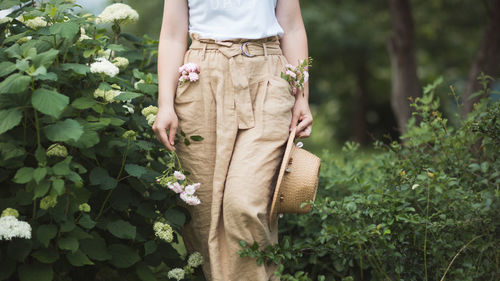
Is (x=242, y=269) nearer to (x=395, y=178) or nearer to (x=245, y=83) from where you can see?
(x=245, y=83)

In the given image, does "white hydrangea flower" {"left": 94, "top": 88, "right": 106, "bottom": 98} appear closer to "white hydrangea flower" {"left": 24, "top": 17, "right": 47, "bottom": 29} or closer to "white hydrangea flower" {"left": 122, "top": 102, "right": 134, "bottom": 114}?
"white hydrangea flower" {"left": 122, "top": 102, "right": 134, "bottom": 114}

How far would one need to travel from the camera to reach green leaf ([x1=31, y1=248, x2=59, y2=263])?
2152 millimetres

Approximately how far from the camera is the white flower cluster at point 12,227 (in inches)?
78.1

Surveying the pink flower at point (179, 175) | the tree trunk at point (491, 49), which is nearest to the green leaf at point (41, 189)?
the pink flower at point (179, 175)

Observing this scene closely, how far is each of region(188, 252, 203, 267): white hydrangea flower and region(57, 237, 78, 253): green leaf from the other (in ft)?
2.02

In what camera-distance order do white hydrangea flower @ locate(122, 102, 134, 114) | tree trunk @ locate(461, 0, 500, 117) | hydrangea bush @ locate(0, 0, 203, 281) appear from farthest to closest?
tree trunk @ locate(461, 0, 500, 117)
white hydrangea flower @ locate(122, 102, 134, 114)
hydrangea bush @ locate(0, 0, 203, 281)

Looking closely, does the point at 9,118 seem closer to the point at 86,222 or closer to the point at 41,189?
the point at 41,189

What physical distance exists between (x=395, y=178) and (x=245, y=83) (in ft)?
3.91

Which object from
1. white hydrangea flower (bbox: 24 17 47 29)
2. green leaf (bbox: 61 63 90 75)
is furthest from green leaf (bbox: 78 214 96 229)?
white hydrangea flower (bbox: 24 17 47 29)

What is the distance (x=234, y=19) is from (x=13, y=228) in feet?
4.30

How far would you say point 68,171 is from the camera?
79.0 inches

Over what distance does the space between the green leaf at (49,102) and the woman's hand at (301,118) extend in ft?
3.61

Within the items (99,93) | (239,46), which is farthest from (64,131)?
(239,46)

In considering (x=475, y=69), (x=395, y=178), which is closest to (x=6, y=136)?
(x=395, y=178)
